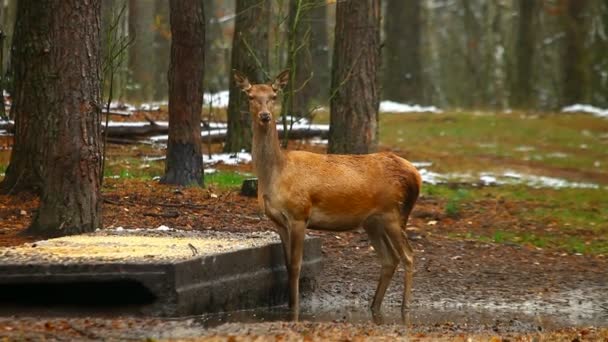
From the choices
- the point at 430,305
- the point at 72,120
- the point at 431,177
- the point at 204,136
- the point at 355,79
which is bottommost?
the point at 430,305

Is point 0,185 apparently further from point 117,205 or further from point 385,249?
point 385,249

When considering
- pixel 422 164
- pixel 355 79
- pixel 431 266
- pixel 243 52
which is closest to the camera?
pixel 431 266

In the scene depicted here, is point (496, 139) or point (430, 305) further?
point (496, 139)

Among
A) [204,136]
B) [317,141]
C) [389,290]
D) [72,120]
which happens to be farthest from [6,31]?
[389,290]

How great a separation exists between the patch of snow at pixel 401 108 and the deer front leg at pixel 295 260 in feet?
72.3

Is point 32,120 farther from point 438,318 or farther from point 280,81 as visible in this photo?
point 438,318

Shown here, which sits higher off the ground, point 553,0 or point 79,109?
point 553,0

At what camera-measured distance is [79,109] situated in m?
11.7

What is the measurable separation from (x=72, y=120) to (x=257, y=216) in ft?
12.1

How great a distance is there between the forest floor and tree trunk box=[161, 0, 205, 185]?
1.08ft

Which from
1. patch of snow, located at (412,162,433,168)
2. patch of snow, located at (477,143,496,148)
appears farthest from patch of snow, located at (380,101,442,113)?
patch of snow, located at (412,162,433,168)

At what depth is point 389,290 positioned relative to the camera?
1265 cm

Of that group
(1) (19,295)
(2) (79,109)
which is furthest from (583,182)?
(1) (19,295)

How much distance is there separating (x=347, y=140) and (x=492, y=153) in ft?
27.5
